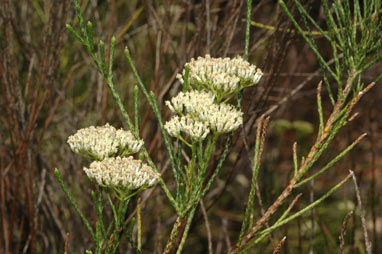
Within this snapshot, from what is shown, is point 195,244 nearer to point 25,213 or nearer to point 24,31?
point 25,213

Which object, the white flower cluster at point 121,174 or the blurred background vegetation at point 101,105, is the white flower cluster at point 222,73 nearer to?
the white flower cluster at point 121,174

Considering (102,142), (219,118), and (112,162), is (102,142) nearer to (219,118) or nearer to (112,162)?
(112,162)

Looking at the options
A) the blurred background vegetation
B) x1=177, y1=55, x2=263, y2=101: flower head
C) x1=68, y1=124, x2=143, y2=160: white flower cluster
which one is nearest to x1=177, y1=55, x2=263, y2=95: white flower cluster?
x1=177, y1=55, x2=263, y2=101: flower head

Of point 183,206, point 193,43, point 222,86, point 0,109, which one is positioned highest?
point 0,109

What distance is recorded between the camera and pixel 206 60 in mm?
780

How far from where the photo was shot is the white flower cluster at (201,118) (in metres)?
0.70

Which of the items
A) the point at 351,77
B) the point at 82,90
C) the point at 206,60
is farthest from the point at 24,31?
the point at 351,77

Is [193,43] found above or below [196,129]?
above

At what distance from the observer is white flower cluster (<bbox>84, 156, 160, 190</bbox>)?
666mm

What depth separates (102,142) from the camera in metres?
0.73

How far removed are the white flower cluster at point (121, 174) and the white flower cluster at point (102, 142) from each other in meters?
0.03

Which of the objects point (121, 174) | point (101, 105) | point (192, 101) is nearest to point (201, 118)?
point (192, 101)

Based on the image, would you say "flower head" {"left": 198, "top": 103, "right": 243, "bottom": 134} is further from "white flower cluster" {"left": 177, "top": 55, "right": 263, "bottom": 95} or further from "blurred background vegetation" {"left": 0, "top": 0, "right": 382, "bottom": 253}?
"blurred background vegetation" {"left": 0, "top": 0, "right": 382, "bottom": 253}

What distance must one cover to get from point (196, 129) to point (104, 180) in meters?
0.15
